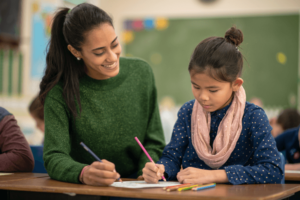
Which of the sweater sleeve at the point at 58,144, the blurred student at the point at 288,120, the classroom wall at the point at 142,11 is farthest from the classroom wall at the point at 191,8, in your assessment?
the sweater sleeve at the point at 58,144

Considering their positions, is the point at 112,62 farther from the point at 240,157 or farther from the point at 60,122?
the point at 240,157

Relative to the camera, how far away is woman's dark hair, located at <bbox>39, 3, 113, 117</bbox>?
4.96 ft

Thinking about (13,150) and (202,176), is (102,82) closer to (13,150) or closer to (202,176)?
(13,150)

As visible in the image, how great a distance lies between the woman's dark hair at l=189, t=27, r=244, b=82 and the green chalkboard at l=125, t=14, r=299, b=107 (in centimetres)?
374

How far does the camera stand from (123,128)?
1606mm

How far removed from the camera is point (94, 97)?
5.22 ft

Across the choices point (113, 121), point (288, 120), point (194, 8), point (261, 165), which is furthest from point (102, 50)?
point (194, 8)

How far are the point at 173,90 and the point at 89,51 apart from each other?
13.8 feet

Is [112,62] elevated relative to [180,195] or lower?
elevated

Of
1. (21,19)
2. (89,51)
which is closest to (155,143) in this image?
(89,51)


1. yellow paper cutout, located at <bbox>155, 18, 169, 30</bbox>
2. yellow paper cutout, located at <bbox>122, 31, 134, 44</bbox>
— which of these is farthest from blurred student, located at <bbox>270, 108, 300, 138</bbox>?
yellow paper cutout, located at <bbox>122, 31, 134, 44</bbox>

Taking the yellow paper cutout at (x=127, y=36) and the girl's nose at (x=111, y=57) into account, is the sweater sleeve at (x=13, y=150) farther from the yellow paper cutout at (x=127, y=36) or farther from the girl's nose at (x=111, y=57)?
the yellow paper cutout at (x=127, y=36)

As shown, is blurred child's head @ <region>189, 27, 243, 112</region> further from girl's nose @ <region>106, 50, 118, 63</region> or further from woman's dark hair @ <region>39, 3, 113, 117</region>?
woman's dark hair @ <region>39, 3, 113, 117</region>

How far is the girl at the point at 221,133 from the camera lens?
1225 millimetres
